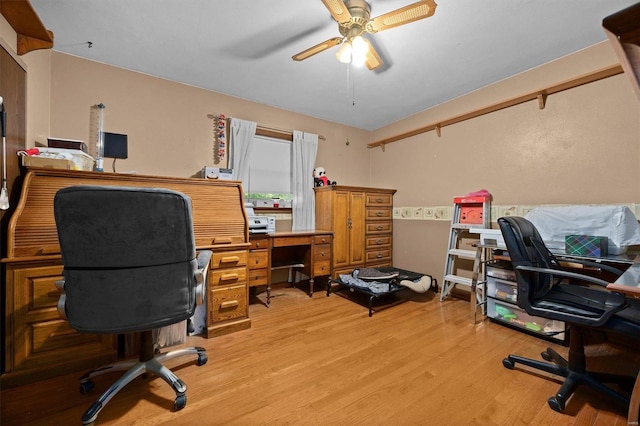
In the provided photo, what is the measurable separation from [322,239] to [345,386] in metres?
1.95

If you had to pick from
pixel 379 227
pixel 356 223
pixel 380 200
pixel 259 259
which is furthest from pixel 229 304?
pixel 380 200

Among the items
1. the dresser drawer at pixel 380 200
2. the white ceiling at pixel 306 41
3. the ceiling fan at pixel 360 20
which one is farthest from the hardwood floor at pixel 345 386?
the white ceiling at pixel 306 41

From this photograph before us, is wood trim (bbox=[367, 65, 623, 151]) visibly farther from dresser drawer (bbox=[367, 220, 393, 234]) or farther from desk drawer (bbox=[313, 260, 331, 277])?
desk drawer (bbox=[313, 260, 331, 277])

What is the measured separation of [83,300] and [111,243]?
1.03 feet

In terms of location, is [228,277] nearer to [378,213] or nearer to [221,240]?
[221,240]

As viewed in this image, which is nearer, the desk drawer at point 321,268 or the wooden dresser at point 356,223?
the desk drawer at point 321,268

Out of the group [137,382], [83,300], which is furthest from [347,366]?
[83,300]

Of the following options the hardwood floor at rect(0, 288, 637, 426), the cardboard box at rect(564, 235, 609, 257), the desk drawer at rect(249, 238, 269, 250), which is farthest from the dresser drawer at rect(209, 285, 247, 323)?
the cardboard box at rect(564, 235, 609, 257)

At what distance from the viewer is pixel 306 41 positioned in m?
2.22

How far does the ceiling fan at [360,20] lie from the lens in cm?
154

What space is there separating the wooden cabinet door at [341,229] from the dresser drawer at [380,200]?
0.43 meters

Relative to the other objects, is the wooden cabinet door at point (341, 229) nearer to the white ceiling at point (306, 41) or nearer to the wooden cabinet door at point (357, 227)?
the wooden cabinet door at point (357, 227)

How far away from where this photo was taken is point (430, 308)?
290 centimetres

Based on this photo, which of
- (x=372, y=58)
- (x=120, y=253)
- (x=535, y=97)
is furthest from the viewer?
(x=535, y=97)
